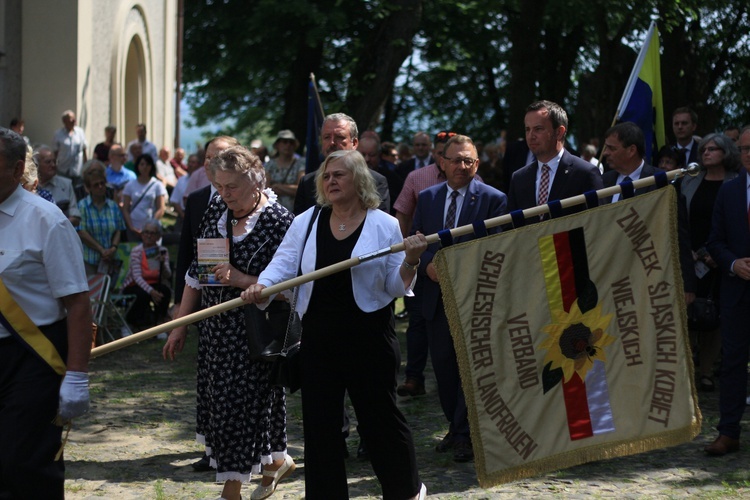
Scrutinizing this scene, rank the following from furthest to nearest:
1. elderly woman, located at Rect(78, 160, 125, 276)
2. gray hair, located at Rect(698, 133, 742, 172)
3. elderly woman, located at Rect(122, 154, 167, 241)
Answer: elderly woman, located at Rect(122, 154, 167, 241), elderly woman, located at Rect(78, 160, 125, 276), gray hair, located at Rect(698, 133, 742, 172)

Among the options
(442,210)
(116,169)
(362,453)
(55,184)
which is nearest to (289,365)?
(362,453)

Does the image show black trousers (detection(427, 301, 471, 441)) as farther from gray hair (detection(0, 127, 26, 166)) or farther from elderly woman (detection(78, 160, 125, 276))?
elderly woman (detection(78, 160, 125, 276))

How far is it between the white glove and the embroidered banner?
178 centimetres

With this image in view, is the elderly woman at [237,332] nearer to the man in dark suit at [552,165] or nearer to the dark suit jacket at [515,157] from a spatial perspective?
the man in dark suit at [552,165]

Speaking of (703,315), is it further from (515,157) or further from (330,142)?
(330,142)

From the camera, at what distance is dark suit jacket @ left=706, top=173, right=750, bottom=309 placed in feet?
24.2

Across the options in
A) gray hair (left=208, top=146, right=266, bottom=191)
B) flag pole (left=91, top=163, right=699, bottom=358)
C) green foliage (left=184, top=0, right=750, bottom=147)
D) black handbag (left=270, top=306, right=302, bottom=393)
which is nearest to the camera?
flag pole (left=91, top=163, right=699, bottom=358)

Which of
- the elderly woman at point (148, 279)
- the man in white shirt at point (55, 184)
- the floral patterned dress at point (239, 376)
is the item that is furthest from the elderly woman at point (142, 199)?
the floral patterned dress at point (239, 376)

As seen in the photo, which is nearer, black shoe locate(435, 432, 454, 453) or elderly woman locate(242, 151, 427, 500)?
elderly woman locate(242, 151, 427, 500)

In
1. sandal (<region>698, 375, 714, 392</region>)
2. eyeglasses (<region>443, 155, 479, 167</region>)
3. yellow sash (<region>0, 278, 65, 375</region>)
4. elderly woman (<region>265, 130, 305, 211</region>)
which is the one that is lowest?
sandal (<region>698, 375, 714, 392</region>)

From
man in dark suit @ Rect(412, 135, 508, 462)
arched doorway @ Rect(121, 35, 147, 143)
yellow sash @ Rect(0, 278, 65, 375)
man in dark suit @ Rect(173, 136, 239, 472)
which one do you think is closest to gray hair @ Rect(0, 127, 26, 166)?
yellow sash @ Rect(0, 278, 65, 375)

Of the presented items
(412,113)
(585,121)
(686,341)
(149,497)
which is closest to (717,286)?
(686,341)

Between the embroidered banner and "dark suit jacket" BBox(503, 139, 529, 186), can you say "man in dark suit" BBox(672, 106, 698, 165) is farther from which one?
the embroidered banner

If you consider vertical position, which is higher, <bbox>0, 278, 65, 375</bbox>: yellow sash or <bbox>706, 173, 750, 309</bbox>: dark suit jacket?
<bbox>706, 173, 750, 309</bbox>: dark suit jacket
